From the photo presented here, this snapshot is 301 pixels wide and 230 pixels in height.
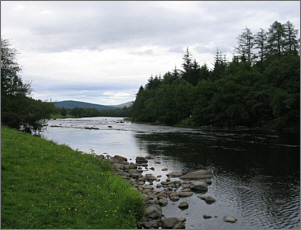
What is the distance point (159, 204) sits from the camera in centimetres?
1209

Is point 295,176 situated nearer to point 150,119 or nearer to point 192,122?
point 192,122

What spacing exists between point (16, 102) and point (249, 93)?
45.4 m

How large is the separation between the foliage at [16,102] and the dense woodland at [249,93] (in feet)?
129

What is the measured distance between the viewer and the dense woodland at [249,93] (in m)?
50.7

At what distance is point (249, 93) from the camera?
5788 cm

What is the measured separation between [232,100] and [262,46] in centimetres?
3027

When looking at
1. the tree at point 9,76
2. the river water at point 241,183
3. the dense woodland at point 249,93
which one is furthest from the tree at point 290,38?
the tree at point 9,76

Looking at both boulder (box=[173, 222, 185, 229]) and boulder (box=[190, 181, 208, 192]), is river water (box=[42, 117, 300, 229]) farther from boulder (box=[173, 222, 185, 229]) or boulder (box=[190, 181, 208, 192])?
boulder (box=[190, 181, 208, 192])

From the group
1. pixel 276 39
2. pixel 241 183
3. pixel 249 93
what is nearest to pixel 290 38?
pixel 276 39

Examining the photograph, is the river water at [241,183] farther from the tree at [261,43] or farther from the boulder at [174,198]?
the tree at [261,43]

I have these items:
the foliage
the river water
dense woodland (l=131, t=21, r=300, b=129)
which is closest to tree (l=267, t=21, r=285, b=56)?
dense woodland (l=131, t=21, r=300, b=129)

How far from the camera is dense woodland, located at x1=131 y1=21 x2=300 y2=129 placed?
50688mm

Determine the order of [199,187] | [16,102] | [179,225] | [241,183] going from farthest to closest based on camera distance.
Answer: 1. [16,102]
2. [241,183]
3. [199,187]
4. [179,225]

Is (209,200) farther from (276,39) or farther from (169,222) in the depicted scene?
(276,39)
